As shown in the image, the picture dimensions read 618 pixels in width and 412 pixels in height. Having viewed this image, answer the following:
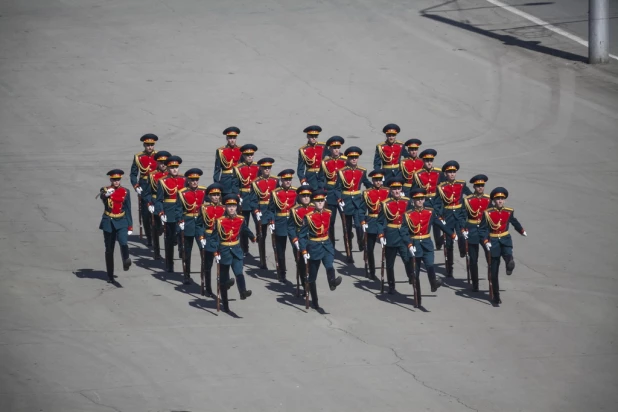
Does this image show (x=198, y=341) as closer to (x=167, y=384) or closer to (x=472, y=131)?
(x=167, y=384)

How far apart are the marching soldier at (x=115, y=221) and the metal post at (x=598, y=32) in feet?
52.2

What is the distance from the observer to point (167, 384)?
16391 millimetres

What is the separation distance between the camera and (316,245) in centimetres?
1903

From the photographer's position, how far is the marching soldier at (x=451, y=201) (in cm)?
2069

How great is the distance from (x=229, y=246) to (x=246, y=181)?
3.13 m

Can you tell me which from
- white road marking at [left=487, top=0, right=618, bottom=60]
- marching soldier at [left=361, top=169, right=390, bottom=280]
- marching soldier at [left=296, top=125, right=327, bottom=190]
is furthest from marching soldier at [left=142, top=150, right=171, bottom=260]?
white road marking at [left=487, top=0, right=618, bottom=60]

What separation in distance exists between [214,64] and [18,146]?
22.4 feet

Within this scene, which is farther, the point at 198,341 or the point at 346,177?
the point at 346,177

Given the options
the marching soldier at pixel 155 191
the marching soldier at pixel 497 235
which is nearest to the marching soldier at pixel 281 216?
the marching soldier at pixel 155 191

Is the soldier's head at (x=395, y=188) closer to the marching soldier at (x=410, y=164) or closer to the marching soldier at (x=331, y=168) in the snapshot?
the marching soldier at (x=331, y=168)

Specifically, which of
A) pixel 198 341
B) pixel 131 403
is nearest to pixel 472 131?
pixel 198 341

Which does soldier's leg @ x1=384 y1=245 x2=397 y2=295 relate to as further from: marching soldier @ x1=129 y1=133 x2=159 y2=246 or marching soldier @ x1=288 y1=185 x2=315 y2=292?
marching soldier @ x1=129 y1=133 x2=159 y2=246

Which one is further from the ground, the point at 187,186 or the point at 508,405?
the point at 187,186

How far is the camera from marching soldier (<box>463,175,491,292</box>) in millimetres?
19688
